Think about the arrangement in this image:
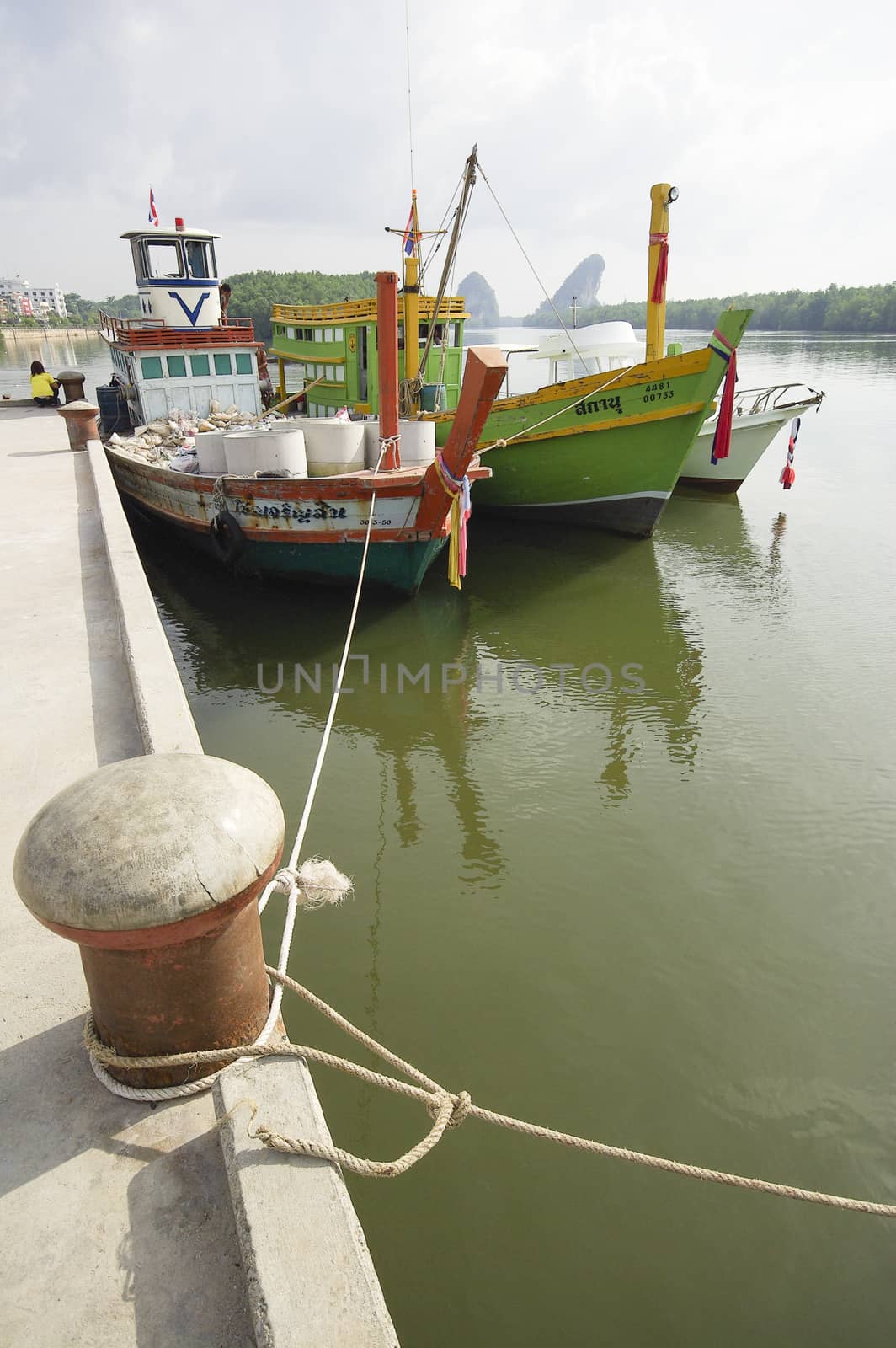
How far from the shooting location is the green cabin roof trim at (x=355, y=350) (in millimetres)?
15547

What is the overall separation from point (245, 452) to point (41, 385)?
11371 mm

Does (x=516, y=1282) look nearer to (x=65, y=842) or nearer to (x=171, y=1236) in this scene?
(x=171, y=1236)

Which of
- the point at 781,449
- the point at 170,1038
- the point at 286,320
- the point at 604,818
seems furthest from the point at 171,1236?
the point at 781,449

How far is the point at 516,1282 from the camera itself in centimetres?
294

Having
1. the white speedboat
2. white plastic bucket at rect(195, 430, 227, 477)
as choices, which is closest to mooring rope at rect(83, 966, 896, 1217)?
white plastic bucket at rect(195, 430, 227, 477)

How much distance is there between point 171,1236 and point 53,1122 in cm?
52

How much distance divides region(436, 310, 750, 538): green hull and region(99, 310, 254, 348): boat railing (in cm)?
467

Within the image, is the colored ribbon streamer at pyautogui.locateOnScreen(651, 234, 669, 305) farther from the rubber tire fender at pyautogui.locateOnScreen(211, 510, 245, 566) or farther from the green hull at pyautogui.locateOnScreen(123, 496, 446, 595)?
the rubber tire fender at pyautogui.locateOnScreen(211, 510, 245, 566)

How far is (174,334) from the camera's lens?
14.4 meters

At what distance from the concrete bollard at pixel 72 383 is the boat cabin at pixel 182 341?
931mm

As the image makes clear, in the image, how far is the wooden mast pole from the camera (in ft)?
29.6

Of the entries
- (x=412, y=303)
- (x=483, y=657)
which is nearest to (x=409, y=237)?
(x=412, y=303)

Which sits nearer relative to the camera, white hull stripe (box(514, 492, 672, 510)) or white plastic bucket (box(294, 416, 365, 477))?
white plastic bucket (box(294, 416, 365, 477))

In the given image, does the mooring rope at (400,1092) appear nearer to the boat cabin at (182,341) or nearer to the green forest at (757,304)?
the boat cabin at (182,341)
